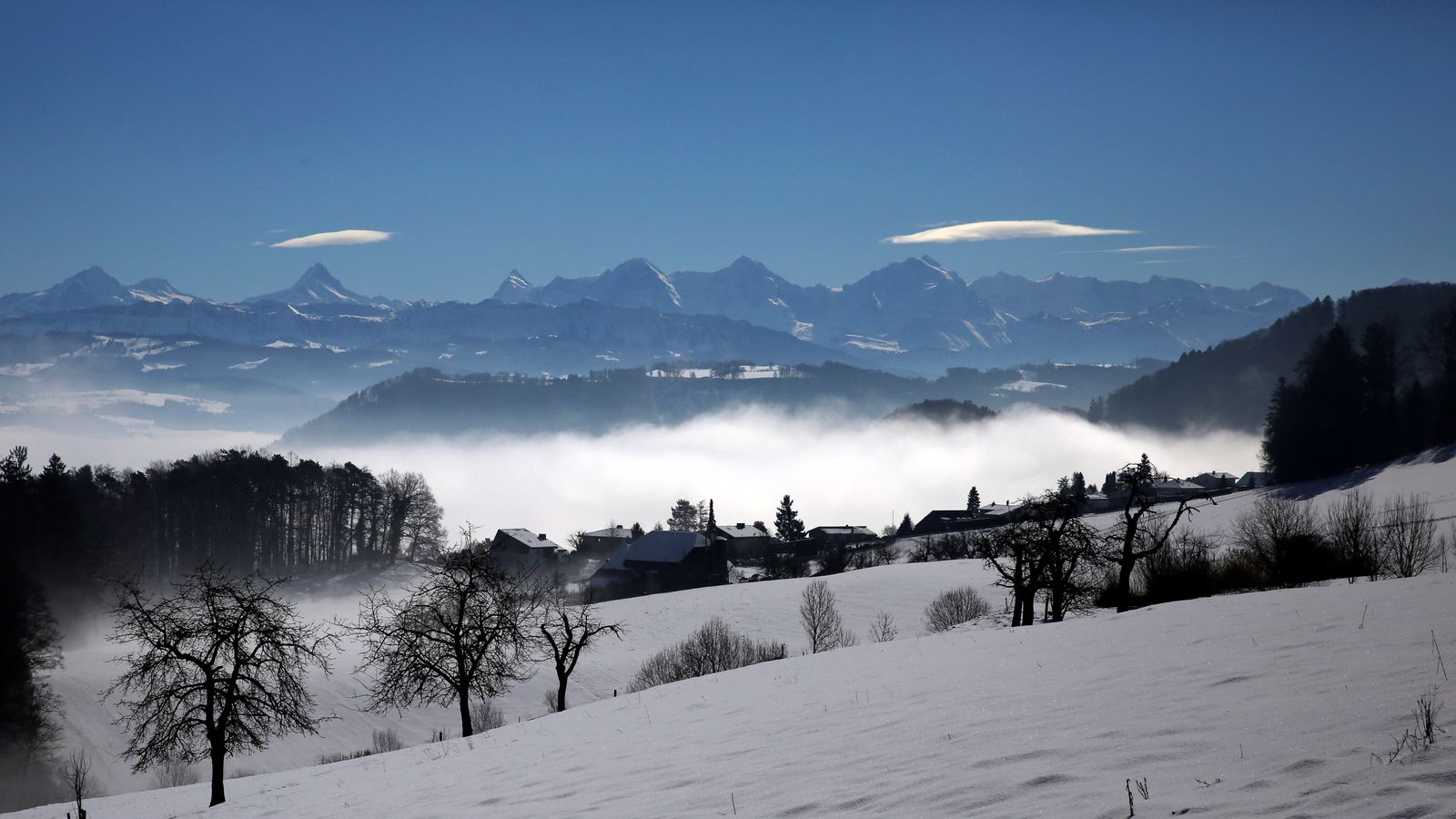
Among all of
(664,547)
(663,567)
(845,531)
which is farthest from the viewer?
(845,531)

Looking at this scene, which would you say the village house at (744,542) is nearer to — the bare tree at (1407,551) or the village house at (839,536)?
the village house at (839,536)

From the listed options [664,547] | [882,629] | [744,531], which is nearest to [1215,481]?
[744,531]

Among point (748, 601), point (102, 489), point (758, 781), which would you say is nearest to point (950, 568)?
point (748, 601)

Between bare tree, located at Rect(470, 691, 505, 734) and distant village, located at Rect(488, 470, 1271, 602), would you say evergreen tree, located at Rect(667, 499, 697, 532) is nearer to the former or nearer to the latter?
distant village, located at Rect(488, 470, 1271, 602)

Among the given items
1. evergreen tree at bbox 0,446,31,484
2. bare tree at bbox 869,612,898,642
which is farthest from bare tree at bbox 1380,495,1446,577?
evergreen tree at bbox 0,446,31,484

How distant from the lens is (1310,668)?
10703 millimetres

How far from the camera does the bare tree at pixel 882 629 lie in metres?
50.2

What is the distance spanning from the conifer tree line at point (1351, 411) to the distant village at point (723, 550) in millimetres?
6842

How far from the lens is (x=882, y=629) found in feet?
179

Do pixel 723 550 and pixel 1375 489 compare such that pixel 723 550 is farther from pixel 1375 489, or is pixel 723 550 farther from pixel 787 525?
pixel 1375 489

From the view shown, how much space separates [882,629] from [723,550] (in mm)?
54502

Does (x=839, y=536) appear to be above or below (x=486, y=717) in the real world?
above

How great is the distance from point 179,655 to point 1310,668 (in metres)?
23.2

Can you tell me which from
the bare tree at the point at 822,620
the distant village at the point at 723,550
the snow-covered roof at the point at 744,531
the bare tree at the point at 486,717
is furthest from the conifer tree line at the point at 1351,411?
the bare tree at the point at 486,717
